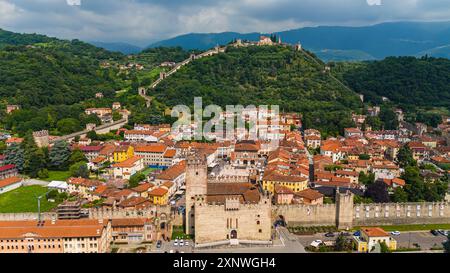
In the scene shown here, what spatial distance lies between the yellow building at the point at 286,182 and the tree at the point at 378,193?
211 inches

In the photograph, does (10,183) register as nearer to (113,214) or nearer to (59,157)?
(59,157)

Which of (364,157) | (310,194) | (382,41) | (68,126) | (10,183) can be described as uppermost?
(382,41)

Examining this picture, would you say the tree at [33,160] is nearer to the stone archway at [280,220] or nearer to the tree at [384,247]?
the stone archway at [280,220]

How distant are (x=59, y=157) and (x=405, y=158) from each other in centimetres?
3797

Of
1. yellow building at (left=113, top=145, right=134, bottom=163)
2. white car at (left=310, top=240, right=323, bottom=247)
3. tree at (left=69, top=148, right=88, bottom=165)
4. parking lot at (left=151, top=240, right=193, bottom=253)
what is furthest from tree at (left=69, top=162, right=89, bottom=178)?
white car at (left=310, top=240, right=323, bottom=247)

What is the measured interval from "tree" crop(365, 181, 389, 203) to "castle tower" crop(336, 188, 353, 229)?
406cm

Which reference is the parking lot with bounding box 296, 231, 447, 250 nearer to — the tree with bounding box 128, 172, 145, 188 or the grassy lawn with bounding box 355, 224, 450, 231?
the grassy lawn with bounding box 355, 224, 450, 231

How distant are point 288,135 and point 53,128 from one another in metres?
32.4

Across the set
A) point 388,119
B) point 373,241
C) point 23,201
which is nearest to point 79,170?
point 23,201

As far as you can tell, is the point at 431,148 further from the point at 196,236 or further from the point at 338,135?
the point at 196,236

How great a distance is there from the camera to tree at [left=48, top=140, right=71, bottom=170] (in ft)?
147

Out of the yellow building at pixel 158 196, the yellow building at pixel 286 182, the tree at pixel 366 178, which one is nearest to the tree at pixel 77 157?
the yellow building at pixel 158 196

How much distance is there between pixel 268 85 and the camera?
3221 inches
